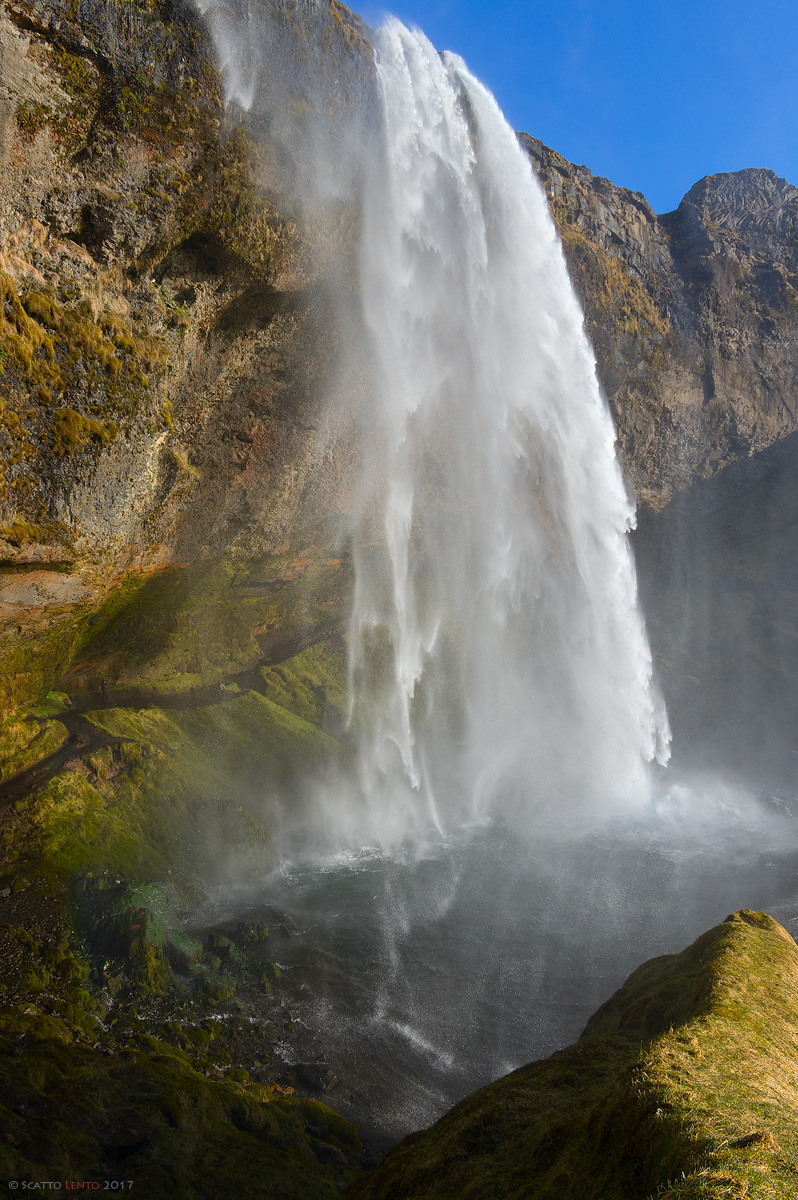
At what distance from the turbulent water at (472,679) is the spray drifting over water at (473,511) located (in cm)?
11

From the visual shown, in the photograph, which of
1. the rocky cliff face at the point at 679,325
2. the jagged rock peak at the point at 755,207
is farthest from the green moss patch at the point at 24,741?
the jagged rock peak at the point at 755,207

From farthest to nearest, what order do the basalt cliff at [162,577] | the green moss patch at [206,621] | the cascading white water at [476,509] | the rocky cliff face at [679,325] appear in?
1. the rocky cliff face at [679,325]
2. the cascading white water at [476,509]
3. the green moss patch at [206,621]
4. the basalt cliff at [162,577]

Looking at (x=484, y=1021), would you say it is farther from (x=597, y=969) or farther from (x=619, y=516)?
(x=619, y=516)

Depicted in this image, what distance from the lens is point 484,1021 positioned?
468 inches

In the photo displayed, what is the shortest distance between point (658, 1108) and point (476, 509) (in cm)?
2435

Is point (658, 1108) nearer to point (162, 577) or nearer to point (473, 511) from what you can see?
point (162, 577)

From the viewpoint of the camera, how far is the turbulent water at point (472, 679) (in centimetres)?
1330

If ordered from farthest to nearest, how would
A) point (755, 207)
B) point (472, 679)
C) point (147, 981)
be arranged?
point (755, 207) < point (472, 679) < point (147, 981)

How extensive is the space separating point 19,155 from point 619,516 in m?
23.7

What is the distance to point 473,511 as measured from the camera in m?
27.2

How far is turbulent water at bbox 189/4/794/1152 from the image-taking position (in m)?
13.3

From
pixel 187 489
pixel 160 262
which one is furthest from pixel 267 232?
pixel 187 489

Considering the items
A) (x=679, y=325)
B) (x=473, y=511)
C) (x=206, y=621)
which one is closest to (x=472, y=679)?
(x=473, y=511)

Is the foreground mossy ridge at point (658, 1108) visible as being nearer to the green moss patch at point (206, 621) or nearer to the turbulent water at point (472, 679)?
the turbulent water at point (472, 679)
